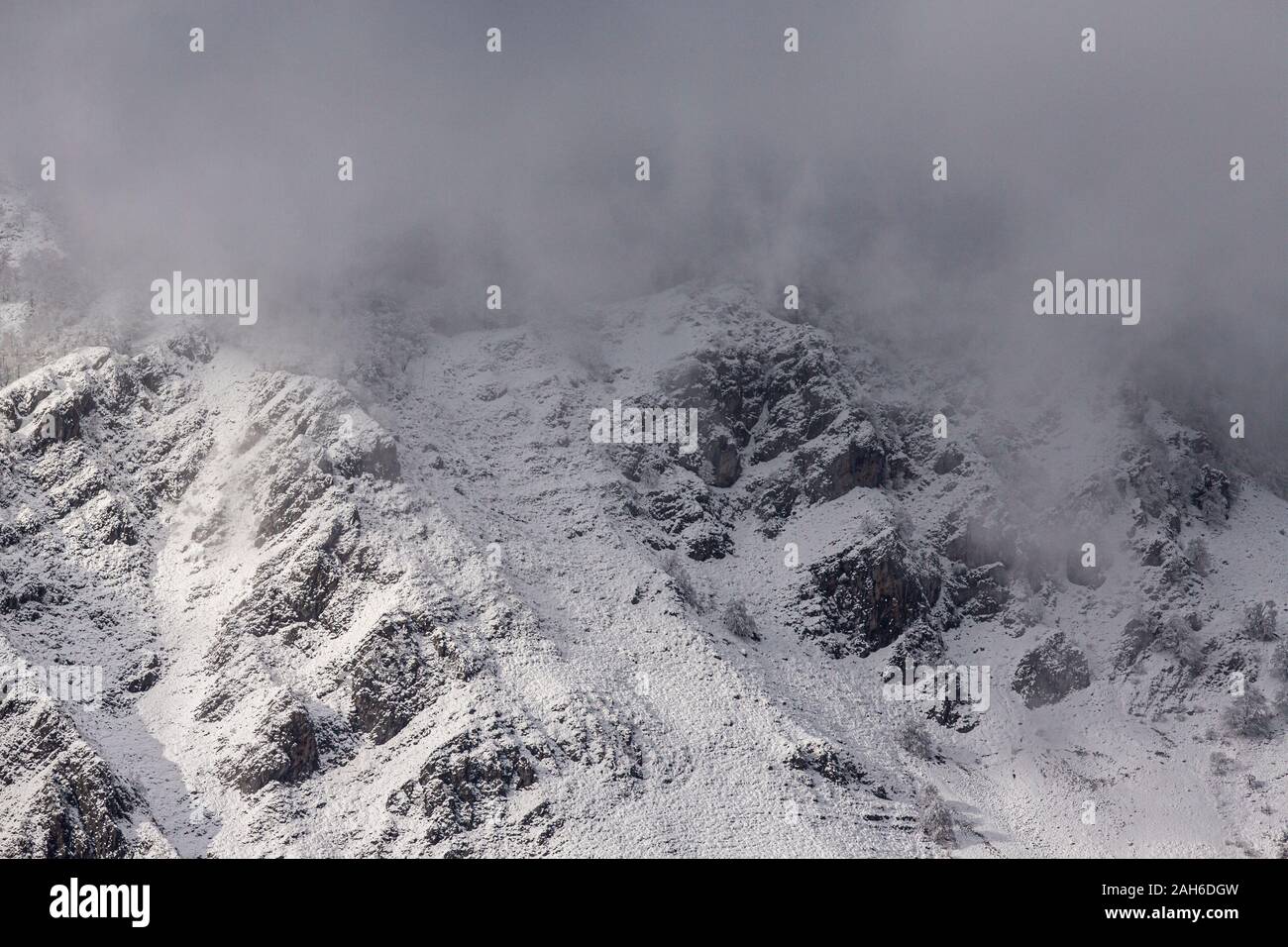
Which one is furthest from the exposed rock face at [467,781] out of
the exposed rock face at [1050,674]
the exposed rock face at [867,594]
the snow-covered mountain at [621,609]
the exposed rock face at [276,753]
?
the exposed rock face at [1050,674]

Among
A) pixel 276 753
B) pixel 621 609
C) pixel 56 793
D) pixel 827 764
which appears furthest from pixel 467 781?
pixel 56 793

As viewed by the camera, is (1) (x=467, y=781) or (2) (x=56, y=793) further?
(1) (x=467, y=781)

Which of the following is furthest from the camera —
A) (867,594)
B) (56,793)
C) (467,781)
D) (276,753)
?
(867,594)

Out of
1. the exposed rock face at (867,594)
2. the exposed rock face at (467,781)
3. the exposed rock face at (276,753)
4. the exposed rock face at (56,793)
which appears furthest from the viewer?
the exposed rock face at (867,594)

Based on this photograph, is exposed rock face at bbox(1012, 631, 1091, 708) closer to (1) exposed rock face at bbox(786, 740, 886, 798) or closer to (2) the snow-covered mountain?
(2) the snow-covered mountain

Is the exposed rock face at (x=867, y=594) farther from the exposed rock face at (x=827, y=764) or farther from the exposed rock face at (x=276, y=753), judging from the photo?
the exposed rock face at (x=276, y=753)

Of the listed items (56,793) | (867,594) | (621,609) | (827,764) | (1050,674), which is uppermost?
(867,594)

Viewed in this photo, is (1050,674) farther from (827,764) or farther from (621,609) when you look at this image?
(621,609)
